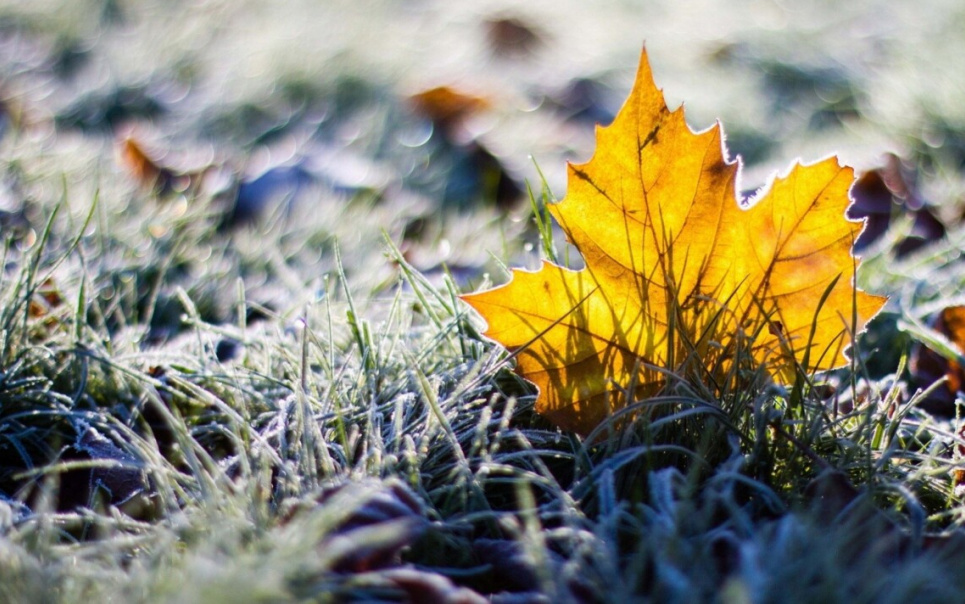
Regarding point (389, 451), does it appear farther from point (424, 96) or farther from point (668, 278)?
point (424, 96)

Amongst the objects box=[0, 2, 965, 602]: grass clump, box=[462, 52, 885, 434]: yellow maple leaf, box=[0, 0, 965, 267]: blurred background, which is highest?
box=[0, 0, 965, 267]: blurred background

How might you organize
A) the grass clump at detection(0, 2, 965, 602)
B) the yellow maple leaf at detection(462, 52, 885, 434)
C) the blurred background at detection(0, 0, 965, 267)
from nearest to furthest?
the grass clump at detection(0, 2, 965, 602) < the yellow maple leaf at detection(462, 52, 885, 434) < the blurred background at detection(0, 0, 965, 267)

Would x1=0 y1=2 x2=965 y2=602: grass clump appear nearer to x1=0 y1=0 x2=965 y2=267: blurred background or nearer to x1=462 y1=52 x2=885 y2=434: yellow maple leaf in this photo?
x1=462 y1=52 x2=885 y2=434: yellow maple leaf

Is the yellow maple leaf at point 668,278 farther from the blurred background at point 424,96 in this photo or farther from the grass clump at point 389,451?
the blurred background at point 424,96

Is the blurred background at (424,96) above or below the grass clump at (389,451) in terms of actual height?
above

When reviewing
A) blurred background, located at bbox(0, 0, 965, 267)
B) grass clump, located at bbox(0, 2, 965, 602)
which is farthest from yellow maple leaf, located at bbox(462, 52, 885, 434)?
blurred background, located at bbox(0, 0, 965, 267)

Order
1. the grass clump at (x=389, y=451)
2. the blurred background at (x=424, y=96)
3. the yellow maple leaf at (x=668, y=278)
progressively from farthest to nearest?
1. the blurred background at (x=424, y=96)
2. the yellow maple leaf at (x=668, y=278)
3. the grass clump at (x=389, y=451)

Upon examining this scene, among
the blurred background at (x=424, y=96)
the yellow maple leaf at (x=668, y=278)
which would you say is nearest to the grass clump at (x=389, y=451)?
the yellow maple leaf at (x=668, y=278)

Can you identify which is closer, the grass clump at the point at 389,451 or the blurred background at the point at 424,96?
the grass clump at the point at 389,451
